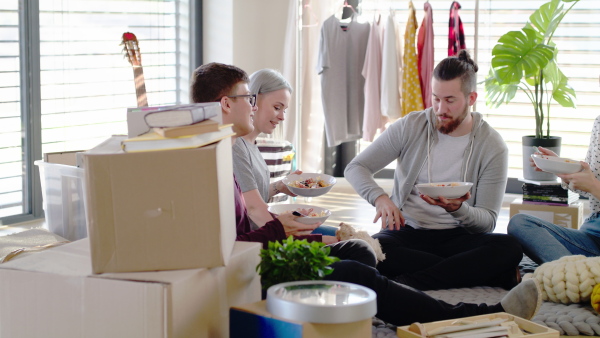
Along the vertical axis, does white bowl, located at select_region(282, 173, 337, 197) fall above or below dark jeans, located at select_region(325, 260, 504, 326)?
above

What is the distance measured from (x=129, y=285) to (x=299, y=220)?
80cm

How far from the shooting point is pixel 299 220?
7.17 feet

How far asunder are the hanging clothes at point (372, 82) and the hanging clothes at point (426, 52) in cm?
26

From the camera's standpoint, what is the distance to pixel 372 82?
15.6 ft

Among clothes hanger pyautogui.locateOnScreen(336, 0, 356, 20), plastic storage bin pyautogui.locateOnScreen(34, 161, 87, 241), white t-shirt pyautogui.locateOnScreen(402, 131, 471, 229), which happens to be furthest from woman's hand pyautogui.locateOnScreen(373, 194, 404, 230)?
clothes hanger pyautogui.locateOnScreen(336, 0, 356, 20)

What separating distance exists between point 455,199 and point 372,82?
2204 millimetres

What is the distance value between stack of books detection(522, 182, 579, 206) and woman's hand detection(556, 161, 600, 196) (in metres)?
1.08

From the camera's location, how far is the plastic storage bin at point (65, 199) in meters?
2.61

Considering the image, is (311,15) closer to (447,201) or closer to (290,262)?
(447,201)

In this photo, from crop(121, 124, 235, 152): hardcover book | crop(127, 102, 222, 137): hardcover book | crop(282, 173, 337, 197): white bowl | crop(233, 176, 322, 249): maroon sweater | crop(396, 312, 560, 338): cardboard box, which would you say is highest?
crop(127, 102, 222, 137): hardcover book

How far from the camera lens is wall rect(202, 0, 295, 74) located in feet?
15.3

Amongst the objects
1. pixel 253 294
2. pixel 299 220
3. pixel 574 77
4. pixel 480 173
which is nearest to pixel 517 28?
pixel 574 77

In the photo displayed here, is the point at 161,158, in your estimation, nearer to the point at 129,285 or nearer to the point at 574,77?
the point at 129,285

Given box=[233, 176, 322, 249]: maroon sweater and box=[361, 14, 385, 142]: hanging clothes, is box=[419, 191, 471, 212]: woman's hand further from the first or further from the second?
box=[361, 14, 385, 142]: hanging clothes
